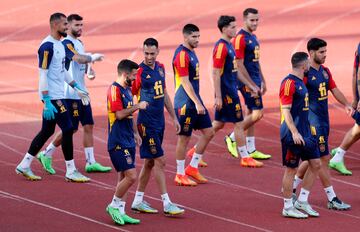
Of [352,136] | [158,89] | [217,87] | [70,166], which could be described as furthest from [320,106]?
[70,166]

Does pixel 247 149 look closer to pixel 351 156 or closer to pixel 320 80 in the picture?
pixel 351 156

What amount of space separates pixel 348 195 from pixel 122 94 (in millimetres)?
3149

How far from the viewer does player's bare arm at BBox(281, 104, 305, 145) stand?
11.9 meters

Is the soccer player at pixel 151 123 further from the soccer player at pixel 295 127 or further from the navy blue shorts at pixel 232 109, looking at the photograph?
the navy blue shorts at pixel 232 109

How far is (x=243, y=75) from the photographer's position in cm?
1506

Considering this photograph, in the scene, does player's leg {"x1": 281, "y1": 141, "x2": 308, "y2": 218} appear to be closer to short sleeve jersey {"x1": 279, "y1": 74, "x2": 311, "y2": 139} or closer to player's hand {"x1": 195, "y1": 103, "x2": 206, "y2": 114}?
short sleeve jersey {"x1": 279, "y1": 74, "x2": 311, "y2": 139}

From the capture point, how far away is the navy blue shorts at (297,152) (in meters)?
12.0

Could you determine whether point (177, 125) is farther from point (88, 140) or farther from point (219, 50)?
point (88, 140)

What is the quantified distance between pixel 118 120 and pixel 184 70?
2102 mm

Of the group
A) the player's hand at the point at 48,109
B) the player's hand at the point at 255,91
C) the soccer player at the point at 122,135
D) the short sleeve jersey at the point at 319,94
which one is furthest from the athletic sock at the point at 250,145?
the soccer player at the point at 122,135

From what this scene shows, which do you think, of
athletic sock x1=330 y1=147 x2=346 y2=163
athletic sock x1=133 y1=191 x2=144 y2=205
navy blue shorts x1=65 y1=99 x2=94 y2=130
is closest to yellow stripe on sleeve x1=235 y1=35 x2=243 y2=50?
athletic sock x1=330 y1=147 x2=346 y2=163

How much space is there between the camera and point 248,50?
15.2 metres

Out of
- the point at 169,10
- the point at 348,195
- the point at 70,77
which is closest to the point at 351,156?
the point at 348,195

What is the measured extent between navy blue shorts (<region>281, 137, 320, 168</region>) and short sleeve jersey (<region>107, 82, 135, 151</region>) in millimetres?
1623
